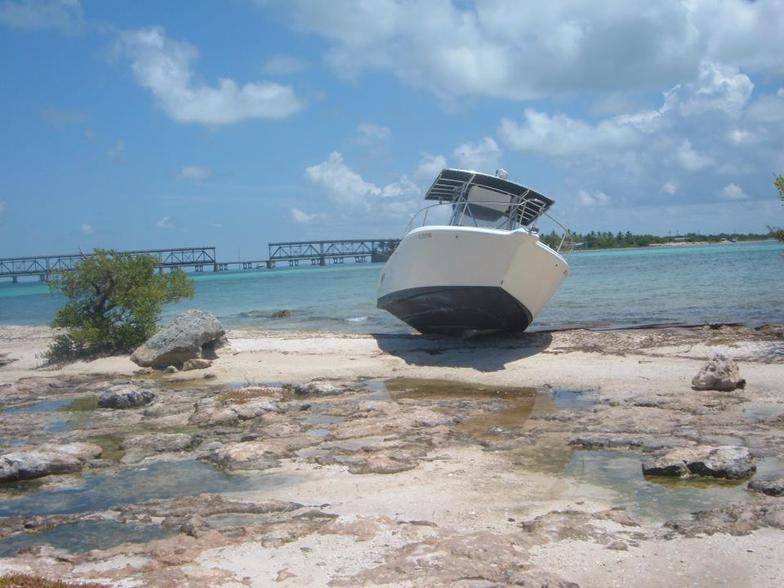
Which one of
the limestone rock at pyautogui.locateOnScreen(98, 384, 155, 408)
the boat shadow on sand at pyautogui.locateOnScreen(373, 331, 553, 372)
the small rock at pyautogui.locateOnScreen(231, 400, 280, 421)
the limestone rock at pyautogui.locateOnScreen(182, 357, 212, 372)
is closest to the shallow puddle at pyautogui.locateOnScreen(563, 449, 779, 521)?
the small rock at pyautogui.locateOnScreen(231, 400, 280, 421)

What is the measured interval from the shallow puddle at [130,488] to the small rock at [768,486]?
193 inches

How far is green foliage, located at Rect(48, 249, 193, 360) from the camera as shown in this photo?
757 inches

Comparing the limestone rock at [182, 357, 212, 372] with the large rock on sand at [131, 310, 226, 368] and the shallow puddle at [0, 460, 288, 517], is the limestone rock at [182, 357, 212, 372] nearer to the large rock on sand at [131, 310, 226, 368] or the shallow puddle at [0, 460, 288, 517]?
the large rock on sand at [131, 310, 226, 368]

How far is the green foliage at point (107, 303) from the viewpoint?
63.1 feet

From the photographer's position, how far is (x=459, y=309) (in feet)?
59.7

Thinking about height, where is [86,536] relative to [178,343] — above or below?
below

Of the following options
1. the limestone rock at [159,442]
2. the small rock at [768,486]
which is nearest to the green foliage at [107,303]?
the limestone rock at [159,442]

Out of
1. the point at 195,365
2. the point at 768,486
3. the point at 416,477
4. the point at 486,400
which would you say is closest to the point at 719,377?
the point at 486,400

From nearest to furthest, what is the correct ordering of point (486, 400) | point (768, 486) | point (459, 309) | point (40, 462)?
point (768, 486) < point (40, 462) < point (486, 400) < point (459, 309)

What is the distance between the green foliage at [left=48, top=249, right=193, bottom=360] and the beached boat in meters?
7.09

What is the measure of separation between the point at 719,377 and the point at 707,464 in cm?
488

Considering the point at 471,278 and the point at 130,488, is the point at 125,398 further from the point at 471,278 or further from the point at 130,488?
the point at 471,278

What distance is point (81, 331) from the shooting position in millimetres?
18844

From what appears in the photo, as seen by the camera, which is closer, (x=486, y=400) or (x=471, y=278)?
(x=486, y=400)
